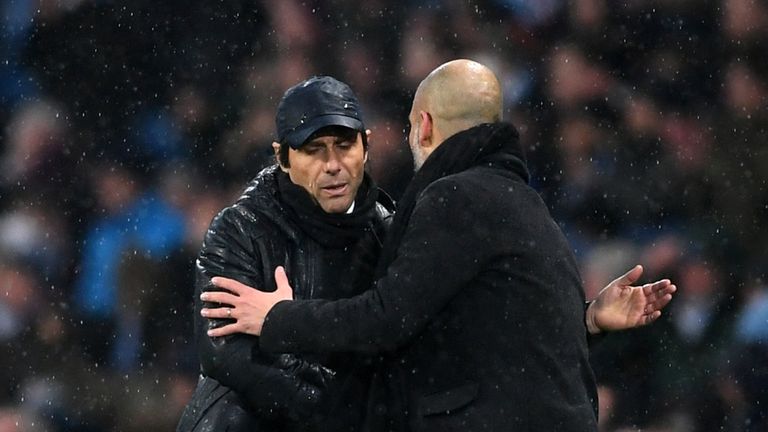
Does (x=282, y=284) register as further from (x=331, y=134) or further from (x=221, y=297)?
(x=331, y=134)

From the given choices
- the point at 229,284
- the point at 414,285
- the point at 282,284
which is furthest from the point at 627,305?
the point at 229,284

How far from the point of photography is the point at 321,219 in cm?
320

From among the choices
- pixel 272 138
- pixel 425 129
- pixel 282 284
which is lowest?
pixel 282 284

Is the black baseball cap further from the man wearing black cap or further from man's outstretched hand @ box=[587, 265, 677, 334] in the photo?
A: man's outstretched hand @ box=[587, 265, 677, 334]

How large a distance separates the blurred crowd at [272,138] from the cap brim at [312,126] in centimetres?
195

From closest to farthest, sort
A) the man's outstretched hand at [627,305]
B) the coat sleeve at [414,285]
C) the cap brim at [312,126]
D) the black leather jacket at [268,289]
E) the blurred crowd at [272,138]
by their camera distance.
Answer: the coat sleeve at [414,285]
the black leather jacket at [268,289]
the cap brim at [312,126]
the man's outstretched hand at [627,305]
the blurred crowd at [272,138]

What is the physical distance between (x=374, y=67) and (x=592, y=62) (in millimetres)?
775

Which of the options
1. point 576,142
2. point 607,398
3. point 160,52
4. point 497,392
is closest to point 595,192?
point 576,142

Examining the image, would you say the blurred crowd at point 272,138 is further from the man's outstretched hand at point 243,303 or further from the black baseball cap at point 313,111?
the man's outstretched hand at point 243,303

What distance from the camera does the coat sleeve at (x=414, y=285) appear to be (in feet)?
9.29

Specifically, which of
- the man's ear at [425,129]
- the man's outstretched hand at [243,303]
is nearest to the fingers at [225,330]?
the man's outstretched hand at [243,303]

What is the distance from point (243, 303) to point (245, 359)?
0.12 m

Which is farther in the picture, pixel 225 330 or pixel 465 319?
pixel 225 330

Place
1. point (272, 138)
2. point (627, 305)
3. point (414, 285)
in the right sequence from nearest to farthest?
point (414, 285)
point (627, 305)
point (272, 138)
